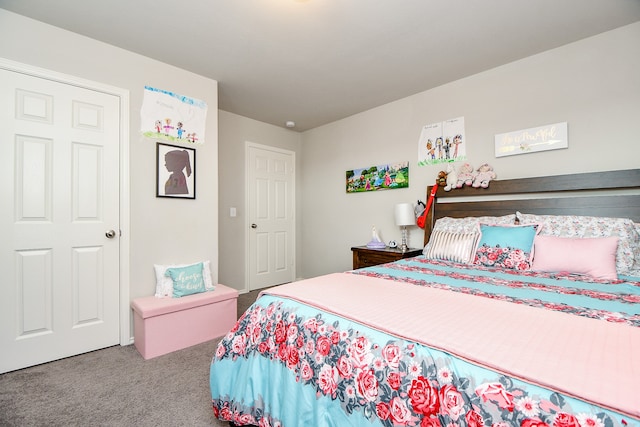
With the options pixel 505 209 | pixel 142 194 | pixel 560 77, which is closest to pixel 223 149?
pixel 142 194

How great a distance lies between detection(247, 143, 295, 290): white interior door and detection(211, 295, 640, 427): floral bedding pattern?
8.77 feet

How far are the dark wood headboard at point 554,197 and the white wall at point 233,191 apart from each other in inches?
94.2

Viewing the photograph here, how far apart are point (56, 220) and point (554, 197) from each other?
3.82 metres

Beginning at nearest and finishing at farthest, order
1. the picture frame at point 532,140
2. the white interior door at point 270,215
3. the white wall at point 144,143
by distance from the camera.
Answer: the white wall at point 144,143
the picture frame at point 532,140
the white interior door at point 270,215

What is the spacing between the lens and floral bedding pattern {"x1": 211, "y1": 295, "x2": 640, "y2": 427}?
26.1 inches

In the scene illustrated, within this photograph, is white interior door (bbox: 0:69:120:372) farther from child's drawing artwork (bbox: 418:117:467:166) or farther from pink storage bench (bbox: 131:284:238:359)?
child's drawing artwork (bbox: 418:117:467:166)

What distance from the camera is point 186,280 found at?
8.18 ft

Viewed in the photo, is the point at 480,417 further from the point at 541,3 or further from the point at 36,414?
the point at 541,3

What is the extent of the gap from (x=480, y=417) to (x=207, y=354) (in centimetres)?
204

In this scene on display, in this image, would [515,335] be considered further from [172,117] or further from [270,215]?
[270,215]

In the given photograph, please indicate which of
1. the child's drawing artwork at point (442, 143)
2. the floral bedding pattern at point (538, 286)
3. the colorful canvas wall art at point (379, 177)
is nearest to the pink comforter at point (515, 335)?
the floral bedding pattern at point (538, 286)

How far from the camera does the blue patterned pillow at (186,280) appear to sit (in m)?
2.45

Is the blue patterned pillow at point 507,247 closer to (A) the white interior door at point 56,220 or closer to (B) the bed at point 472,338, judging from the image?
(B) the bed at point 472,338

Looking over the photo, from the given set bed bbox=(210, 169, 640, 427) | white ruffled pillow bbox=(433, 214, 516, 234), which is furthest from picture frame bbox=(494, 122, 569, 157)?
white ruffled pillow bbox=(433, 214, 516, 234)
